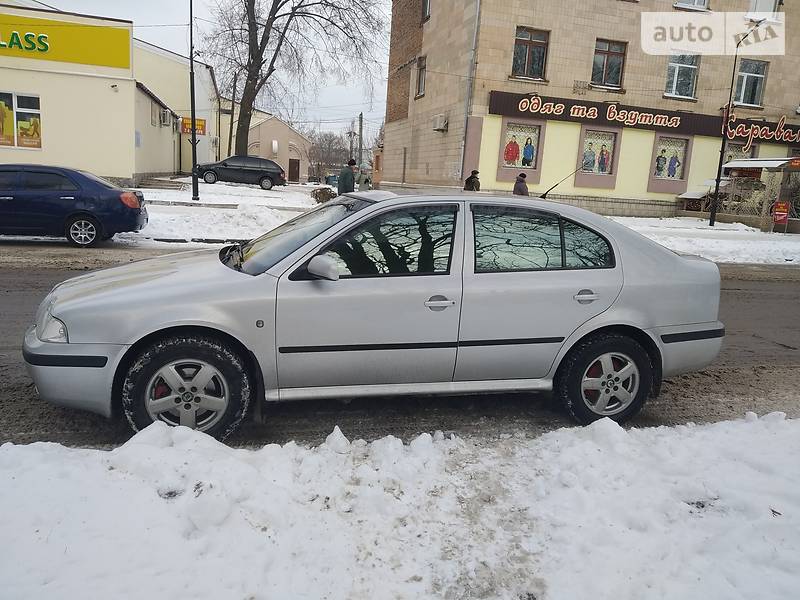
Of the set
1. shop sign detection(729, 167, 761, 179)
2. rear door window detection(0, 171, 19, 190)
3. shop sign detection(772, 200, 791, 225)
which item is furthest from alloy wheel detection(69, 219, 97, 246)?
shop sign detection(729, 167, 761, 179)

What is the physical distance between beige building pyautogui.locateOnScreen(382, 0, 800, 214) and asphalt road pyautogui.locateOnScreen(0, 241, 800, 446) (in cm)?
1786

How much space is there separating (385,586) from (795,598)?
5.11 ft

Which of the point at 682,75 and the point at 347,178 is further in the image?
the point at 682,75

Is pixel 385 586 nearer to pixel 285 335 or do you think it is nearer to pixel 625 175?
pixel 285 335

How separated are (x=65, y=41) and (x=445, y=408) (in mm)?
21616

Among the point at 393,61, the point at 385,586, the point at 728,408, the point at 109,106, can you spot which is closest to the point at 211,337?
the point at 385,586

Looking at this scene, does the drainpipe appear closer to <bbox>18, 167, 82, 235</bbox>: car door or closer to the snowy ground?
<bbox>18, 167, 82, 235</bbox>: car door

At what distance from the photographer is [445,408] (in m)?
4.38

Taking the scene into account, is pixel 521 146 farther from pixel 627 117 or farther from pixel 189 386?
pixel 189 386

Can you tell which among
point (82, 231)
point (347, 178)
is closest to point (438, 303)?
point (82, 231)

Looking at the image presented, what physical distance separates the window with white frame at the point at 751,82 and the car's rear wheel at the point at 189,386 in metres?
28.8

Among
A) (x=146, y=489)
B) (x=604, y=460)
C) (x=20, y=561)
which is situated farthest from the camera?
(x=604, y=460)

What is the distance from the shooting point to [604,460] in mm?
3293

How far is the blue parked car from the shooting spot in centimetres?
1082
